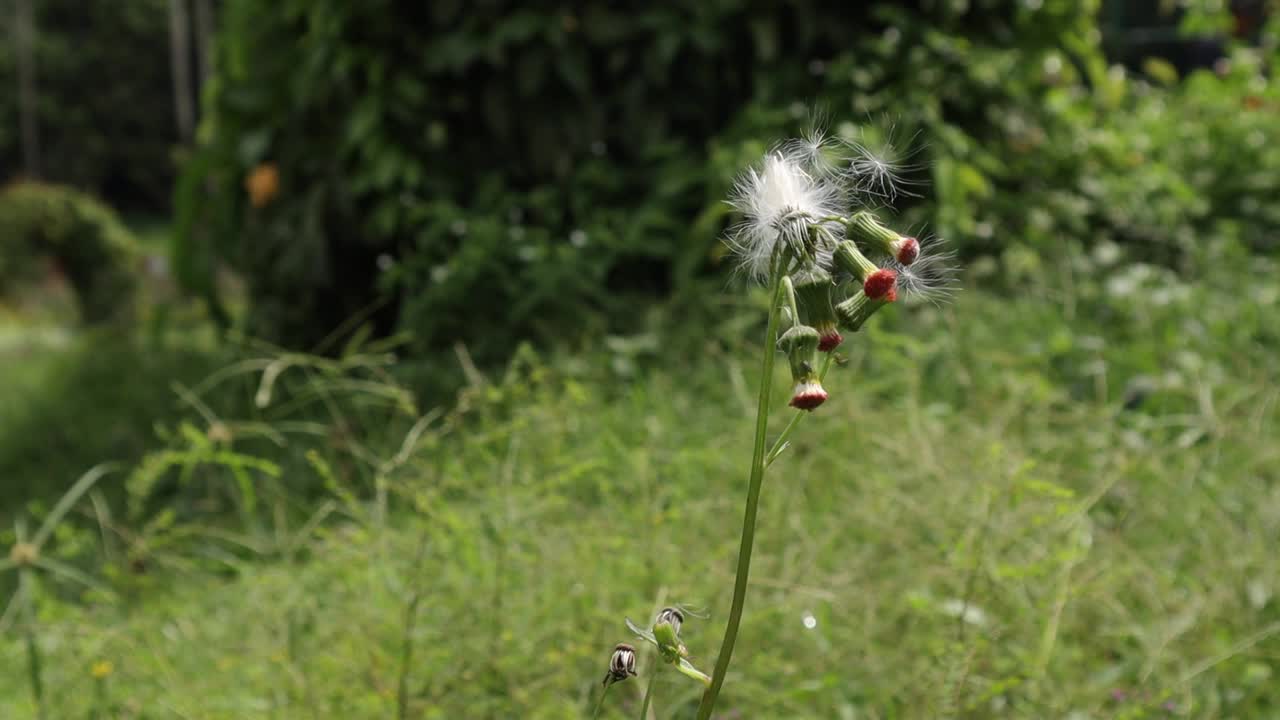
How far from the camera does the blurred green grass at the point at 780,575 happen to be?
1.77 metres

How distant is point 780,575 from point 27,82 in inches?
955

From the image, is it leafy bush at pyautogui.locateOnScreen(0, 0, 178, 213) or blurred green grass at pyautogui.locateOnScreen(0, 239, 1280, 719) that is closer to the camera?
blurred green grass at pyautogui.locateOnScreen(0, 239, 1280, 719)

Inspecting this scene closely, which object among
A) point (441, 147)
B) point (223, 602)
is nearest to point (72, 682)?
point (223, 602)

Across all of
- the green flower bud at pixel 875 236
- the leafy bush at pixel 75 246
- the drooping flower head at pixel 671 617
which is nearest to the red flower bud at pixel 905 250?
Result: the green flower bud at pixel 875 236

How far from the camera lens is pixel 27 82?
22844 mm

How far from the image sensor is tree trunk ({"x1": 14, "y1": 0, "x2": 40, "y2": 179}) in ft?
74.1

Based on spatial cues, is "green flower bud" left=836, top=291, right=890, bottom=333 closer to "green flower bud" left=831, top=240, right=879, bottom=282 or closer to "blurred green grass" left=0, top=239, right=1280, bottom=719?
"green flower bud" left=831, top=240, right=879, bottom=282

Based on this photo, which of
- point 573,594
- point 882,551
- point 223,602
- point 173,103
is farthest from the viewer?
point 173,103

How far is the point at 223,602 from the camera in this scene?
260cm

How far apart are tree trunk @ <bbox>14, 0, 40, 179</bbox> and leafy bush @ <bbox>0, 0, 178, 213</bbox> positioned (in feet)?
0.76

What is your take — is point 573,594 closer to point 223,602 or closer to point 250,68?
point 223,602

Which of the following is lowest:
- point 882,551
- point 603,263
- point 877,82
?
point 882,551

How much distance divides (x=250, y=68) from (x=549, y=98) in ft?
3.82

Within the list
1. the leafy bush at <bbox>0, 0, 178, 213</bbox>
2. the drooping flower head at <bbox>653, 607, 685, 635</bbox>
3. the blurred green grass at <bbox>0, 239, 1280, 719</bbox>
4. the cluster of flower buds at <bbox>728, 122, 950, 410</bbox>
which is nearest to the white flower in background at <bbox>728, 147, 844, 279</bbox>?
the cluster of flower buds at <bbox>728, 122, 950, 410</bbox>
